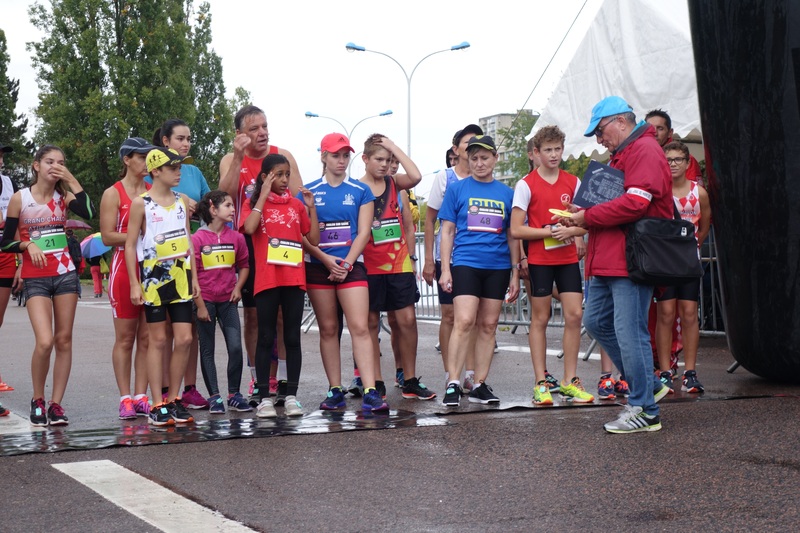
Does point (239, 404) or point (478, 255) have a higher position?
point (478, 255)

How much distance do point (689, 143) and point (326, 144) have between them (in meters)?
6.29

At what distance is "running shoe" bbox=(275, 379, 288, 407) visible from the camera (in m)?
7.70

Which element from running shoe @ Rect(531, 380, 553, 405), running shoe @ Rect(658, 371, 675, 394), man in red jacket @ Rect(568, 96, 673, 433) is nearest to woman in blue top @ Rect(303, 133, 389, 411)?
running shoe @ Rect(531, 380, 553, 405)

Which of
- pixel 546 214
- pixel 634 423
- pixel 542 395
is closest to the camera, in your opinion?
pixel 634 423

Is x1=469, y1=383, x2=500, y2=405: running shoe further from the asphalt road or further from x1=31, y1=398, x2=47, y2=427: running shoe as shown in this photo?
→ x1=31, y1=398, x2=47, y2=427: running shoe

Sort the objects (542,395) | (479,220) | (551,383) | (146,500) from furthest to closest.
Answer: (551,383), (479,220), (542,395), (146,500)

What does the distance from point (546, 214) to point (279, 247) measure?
1858 mm

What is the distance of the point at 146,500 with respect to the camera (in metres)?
4.65

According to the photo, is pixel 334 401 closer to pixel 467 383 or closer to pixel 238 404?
pixel 238 404

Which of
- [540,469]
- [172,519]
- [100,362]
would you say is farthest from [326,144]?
[100,362]

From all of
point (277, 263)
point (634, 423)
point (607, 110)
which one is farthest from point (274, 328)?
point (607, 110)

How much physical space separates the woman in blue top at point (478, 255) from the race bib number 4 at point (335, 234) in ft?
2.28

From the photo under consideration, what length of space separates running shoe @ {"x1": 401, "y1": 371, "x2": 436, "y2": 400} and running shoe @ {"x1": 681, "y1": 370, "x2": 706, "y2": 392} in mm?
1806

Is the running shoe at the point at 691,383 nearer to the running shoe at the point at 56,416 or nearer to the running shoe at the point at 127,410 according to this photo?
the running shoe at the point at 127,410
